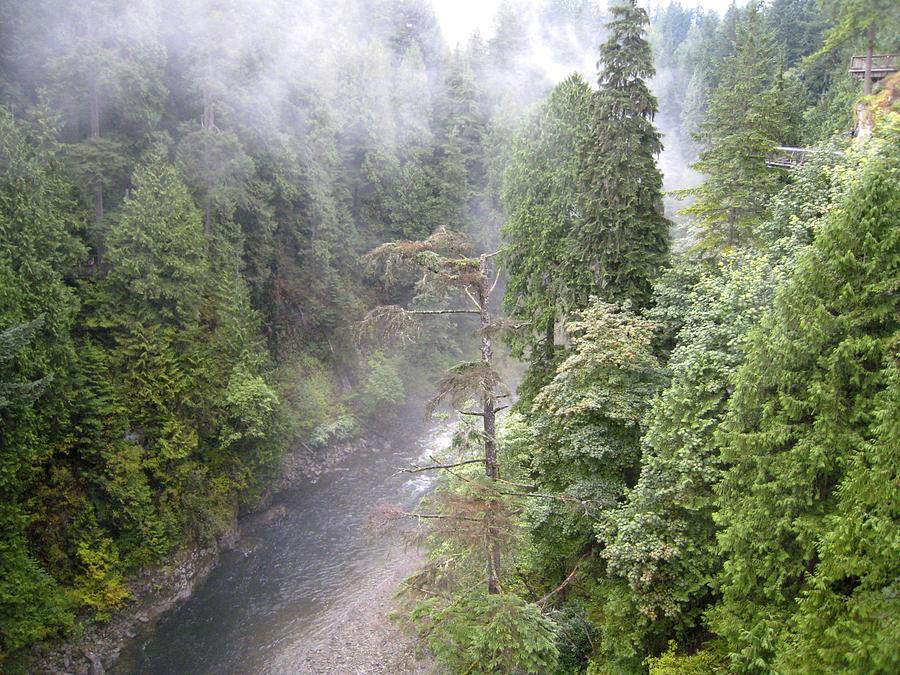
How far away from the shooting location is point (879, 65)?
18.2 meters

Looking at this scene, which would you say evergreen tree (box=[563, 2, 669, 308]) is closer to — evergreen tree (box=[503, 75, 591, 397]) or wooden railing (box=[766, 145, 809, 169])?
evergreen tree (box=[503, 75, 591, 397])

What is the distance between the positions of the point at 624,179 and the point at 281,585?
20.2 meters

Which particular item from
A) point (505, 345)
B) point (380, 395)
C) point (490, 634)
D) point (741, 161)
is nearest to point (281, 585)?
point (505, 345)

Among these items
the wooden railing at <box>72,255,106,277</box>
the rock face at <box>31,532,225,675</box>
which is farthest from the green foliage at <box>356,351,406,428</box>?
the wooden railing at <box>72,255,106,277</box>

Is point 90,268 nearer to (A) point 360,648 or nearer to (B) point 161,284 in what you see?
(B) point 161,284

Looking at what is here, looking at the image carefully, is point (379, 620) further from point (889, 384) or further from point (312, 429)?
point (889, 384)

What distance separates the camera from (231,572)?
23.9 m

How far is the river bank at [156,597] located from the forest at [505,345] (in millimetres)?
590

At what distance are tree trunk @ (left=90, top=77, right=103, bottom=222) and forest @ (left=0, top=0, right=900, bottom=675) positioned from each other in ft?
0.42

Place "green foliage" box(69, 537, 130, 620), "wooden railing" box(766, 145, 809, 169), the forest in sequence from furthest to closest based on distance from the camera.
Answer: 1. "wooden railing" box(766, 145, 809, 169)
2. "green foliage" box(69, 537, 130, 620)
3. the forest

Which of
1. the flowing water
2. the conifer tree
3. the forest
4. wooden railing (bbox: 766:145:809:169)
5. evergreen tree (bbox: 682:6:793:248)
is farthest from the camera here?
wooden railing (bbox: 766:145:809:169)

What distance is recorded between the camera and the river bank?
712 inches

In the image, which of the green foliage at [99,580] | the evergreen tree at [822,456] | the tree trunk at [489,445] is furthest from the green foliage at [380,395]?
the evergreen tree at [822,456]

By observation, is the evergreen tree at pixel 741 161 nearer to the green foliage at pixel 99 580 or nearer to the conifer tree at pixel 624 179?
the conifer tree at pixel 624 179
